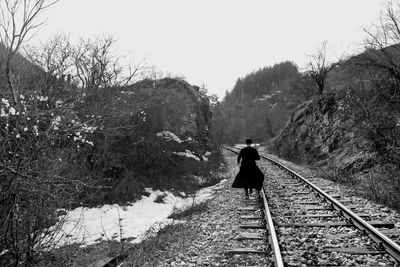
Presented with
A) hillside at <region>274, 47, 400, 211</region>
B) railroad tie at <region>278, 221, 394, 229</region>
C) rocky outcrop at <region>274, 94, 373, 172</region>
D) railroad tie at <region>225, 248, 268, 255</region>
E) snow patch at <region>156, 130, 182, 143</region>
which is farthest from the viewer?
rocky outcrop at <region>274, 94, 373, 172</region>

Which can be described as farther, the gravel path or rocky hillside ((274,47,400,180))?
rocky hillside ((274,47,400,180))

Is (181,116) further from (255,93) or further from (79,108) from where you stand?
(255,93)

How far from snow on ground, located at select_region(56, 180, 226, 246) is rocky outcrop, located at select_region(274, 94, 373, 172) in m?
8.25

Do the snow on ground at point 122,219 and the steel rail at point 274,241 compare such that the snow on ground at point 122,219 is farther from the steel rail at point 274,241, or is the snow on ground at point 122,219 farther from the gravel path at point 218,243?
the steel rail at point 274,241

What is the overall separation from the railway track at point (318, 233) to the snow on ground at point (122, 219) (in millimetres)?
2806

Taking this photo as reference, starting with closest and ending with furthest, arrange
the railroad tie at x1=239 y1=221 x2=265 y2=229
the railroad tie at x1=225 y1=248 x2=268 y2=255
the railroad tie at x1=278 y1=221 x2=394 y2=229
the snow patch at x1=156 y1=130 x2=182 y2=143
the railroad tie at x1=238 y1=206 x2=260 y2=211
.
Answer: the railroad tie at x1=225 y1=248 x2=268 y2=255, the railroad tie at x1=278 y1=221 x2=394 y2=229, the railroad tie at x1=239 y1=221 x2=265 y2=229, the railroad tie at x1=238 y1=206 x2=260 y2=211, the snow patch at x1=156 y1=130 x2=182 y2=143

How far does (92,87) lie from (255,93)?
118595mm

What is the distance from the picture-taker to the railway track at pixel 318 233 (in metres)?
4.57

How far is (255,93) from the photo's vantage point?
127 m

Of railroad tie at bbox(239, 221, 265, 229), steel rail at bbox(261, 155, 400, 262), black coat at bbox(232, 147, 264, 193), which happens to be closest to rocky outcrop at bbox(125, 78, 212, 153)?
black coat at bbox(232, 147, 264, 193)

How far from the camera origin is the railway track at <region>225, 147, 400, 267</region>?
4.57m

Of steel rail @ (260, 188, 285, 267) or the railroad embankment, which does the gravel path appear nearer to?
steel rail @ (260, 188, 285, 267)

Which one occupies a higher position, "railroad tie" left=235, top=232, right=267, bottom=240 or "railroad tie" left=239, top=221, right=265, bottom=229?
"railroad tie" left=239, top=221, right=265, bottom=229

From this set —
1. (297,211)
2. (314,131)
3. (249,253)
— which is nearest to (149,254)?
(249,253)
